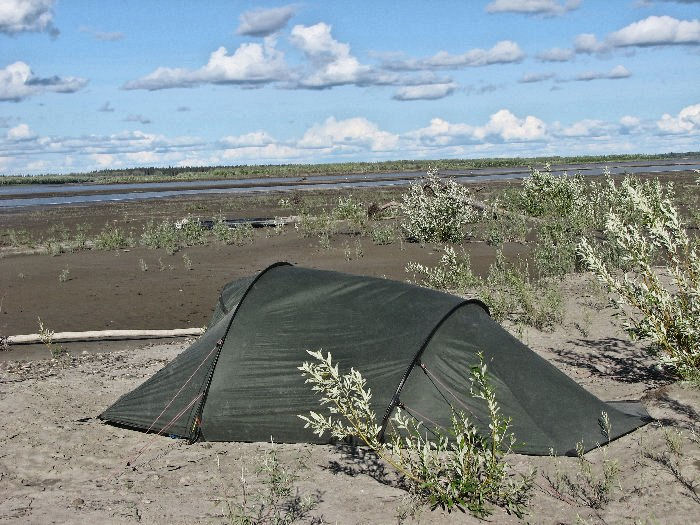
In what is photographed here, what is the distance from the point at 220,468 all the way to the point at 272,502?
1136mm

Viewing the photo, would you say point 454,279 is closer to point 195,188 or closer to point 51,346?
point 51,346

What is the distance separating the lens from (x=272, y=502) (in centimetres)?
608

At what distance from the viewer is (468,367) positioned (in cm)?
718

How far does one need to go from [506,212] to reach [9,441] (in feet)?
71.7

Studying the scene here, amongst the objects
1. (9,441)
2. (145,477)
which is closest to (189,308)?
(9,441)

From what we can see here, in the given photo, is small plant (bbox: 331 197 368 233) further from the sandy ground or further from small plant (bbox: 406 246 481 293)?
the sandy ground

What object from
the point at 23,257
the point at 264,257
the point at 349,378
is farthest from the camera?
the point at 23,257

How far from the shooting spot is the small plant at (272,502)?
572 cm

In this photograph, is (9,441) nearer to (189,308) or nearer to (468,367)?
(468,367)

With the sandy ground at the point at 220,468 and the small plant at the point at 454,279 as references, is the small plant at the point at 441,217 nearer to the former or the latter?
the small plant at the point at 454,279

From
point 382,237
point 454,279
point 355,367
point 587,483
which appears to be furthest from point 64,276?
point 587,483

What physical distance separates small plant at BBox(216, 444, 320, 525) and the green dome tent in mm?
901

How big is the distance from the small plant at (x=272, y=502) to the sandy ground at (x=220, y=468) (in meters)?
0.07

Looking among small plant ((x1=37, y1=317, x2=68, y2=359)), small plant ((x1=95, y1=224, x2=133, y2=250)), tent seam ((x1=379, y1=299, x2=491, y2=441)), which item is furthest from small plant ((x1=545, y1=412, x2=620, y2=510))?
small plant ((x1=95, y1=224, x2=133, y2=250))
